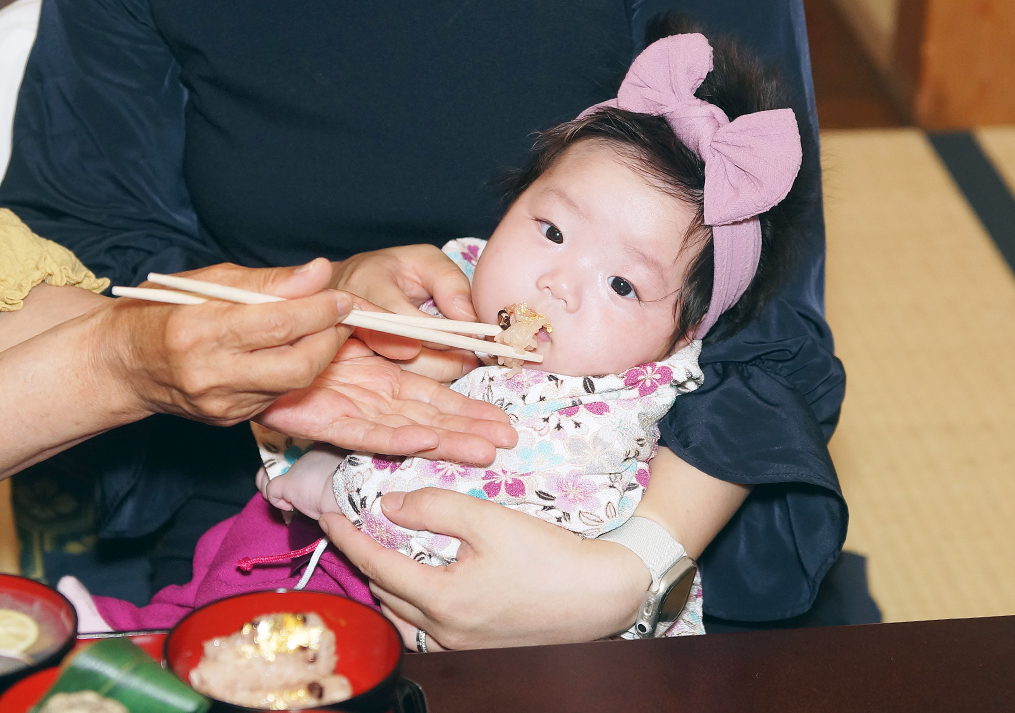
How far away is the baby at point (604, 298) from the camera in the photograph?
1.18m

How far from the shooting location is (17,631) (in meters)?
0.70

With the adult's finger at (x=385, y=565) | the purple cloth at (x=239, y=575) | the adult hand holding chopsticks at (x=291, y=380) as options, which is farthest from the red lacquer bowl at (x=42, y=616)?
the purple cloth at (x=239, y=575)

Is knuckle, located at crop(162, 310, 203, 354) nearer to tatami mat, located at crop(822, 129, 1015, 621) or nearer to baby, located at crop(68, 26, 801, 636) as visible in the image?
baby, located at crop(68, 26, 801, 636)

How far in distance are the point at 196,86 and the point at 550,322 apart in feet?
2.33

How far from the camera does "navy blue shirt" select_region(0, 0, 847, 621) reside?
1.40 metres

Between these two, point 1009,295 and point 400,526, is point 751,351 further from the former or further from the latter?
point 1009,295

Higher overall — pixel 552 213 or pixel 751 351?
pixel 552 213

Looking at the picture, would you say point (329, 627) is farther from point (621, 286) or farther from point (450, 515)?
point (621, 286)

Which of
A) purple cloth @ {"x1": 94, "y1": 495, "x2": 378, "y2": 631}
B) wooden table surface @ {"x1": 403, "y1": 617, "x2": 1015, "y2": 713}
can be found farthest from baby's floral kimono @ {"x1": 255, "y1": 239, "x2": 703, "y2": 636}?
wooden table surface @ {"x1": 403, "y1": 617, "x2": 1015, "y2": 713}

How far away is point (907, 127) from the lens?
3.85 meters

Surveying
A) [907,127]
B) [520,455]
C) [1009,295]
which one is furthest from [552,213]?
[907,127]

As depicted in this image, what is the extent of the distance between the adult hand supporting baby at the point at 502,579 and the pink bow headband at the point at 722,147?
425 millimetres

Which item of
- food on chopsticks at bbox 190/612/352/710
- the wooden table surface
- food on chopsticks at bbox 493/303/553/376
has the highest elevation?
food on chopsticks at bbox 190/612/352/710

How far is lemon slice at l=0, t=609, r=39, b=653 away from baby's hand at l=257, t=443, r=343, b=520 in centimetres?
52
